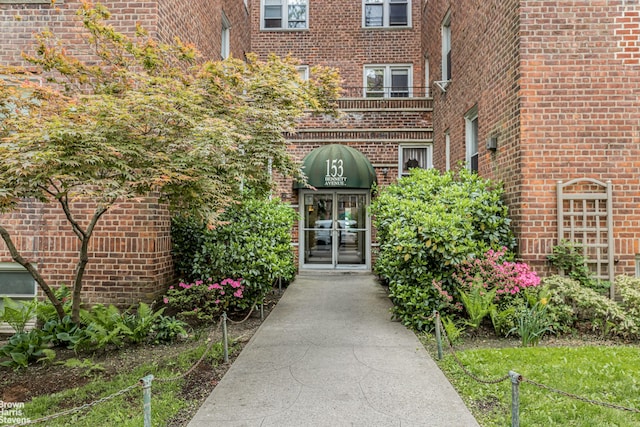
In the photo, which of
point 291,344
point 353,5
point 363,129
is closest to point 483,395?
point 291,344

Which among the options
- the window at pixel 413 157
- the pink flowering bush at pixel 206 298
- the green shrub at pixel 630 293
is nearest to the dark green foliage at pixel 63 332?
the pink flowering bush at pixel 206 298

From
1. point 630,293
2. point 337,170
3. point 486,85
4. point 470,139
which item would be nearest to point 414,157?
point 337,170

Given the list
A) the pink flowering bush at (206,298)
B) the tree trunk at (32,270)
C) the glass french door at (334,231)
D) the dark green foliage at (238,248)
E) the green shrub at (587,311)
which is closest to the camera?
→ the tree trunk at (32,270)

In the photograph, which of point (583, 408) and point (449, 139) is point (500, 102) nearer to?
point (449, 139)

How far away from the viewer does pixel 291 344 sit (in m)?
5.91

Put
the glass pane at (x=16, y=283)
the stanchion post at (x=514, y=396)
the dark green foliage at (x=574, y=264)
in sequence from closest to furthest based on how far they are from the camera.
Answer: the stanchion post at (x=514, y=396) < the dark green foliage at (x=574, y=264) < the glass pane at (x=16, y=283)

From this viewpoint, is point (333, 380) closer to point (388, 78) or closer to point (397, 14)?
point (388, 78)

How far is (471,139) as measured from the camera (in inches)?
379

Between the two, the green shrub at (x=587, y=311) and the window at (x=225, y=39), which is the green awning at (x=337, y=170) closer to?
the window at (x=225, y=39)

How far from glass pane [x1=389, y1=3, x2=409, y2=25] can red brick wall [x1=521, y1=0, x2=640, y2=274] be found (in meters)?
9.33

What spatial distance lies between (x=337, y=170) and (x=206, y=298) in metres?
5.91

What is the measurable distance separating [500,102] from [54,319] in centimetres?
819

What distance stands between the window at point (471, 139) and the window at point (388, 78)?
5.69 meters

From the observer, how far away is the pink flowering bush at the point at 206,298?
6707 mm
